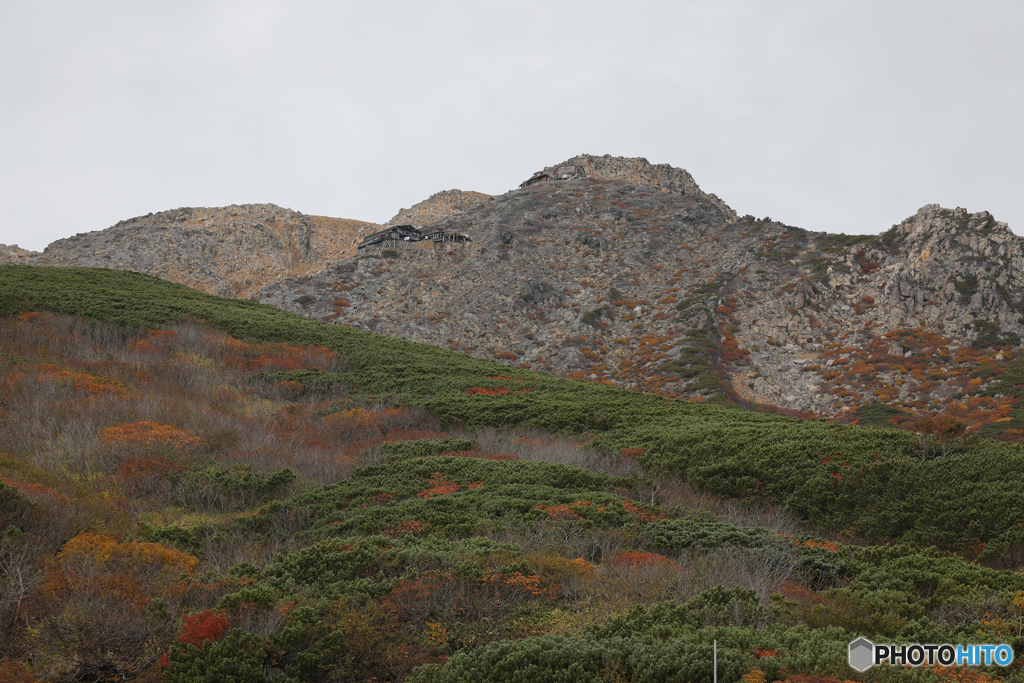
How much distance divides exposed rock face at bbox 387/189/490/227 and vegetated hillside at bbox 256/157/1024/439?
595 inches

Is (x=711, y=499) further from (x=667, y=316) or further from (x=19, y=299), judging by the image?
(x=667, y=316)

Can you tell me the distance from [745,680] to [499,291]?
4479 centimetres

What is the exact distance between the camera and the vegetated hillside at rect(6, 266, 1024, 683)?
5980mm

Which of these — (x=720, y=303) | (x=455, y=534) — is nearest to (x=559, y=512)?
(x=455, y=534)

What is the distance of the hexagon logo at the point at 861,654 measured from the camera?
5379 millimetres

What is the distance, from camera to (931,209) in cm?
4509

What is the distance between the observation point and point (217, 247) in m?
59.2

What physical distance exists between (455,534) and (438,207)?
75290 millimetres

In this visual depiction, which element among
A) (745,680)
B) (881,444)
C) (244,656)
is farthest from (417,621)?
(881,444)

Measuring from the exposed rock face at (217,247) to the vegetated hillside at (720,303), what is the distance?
9.40 meters

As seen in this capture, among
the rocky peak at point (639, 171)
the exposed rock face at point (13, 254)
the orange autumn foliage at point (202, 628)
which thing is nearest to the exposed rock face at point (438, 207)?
the rocky peak at point (639, 171)

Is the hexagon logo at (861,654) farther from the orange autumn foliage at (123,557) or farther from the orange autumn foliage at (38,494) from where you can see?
the orange autumn foliage at (38,494)

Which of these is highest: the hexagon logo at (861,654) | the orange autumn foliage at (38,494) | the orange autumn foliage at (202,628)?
the orange autumn foliage at (38,494)

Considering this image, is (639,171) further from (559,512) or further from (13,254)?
(559,512)
